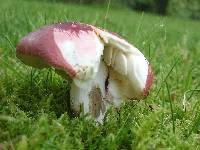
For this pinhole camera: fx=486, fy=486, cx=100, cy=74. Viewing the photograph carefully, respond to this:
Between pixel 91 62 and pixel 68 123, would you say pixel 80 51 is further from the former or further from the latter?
pixel 68 123

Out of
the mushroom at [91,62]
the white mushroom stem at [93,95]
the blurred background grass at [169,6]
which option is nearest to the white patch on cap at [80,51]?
the mushroom at [91,62]

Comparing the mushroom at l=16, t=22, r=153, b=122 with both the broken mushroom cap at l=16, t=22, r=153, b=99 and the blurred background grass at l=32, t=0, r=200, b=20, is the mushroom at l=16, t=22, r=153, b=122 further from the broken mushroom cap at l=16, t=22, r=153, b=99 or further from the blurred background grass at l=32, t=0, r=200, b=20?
the blurred background grass at l=32, t=0, r=200, b=20

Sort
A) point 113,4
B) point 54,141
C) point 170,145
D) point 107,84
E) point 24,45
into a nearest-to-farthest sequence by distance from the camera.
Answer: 1. point 54,141
2. point 24,45
3. point 170,145
4. point 107,84
5. point 113,4

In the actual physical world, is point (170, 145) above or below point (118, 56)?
below

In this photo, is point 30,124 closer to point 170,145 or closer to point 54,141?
point 54,141

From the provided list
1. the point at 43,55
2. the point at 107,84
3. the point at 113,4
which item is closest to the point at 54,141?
the point at 43,55

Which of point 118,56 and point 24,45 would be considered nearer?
point 24,45

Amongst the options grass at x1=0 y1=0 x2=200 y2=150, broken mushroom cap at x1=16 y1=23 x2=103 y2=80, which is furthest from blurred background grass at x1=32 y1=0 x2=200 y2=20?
broken mushroom cap at x1=16 y1=23 x2=103 y2=80
